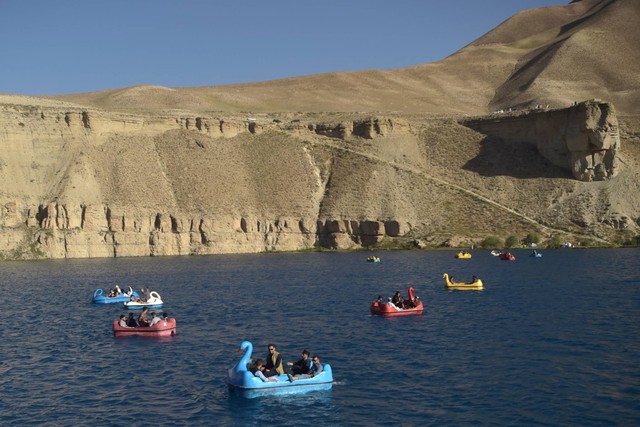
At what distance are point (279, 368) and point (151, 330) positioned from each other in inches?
494

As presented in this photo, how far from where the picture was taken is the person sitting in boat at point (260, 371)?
1004 inches

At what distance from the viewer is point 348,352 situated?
1252 inches

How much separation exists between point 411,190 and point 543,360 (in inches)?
3043

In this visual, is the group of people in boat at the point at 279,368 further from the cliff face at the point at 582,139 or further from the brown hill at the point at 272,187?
the cliff face at the point at 582,139

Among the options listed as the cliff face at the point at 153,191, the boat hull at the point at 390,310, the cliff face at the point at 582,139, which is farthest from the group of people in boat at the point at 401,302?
the cliff face at the point at 582,139

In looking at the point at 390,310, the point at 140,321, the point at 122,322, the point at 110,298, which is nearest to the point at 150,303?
the point at 110,298

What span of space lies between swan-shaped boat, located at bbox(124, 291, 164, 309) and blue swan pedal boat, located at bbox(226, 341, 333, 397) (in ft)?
70.5

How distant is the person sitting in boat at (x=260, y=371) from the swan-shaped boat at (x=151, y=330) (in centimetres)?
1176

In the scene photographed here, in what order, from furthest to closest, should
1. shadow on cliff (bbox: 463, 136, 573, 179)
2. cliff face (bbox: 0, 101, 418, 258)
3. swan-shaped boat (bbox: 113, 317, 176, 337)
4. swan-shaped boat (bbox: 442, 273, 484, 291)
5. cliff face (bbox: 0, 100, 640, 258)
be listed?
shadow on cliff (bbox: 463, 136, 573, 179) → cliff face (bbox: 0, 100, 640, 258) → cliff face (bbox: 0, 101, 418, 258) → swan-shaped boat (bbox: 442, 273, 484, 291) → swan-shaped boat (bbox: 113, 317, 176, 337)

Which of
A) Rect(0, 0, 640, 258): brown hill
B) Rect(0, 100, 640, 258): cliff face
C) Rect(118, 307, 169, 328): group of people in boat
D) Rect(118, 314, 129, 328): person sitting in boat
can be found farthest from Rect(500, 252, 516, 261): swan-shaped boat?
Rect(118, 314, 129, 328): person sitting in boat

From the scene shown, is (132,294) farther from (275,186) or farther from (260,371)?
(275,186)

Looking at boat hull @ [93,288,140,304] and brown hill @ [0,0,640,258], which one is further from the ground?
brown hill @ [0,0,640,258]

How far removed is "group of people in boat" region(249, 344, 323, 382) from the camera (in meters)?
25.8

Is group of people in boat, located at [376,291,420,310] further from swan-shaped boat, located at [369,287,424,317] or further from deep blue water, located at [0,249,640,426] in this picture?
deep blue water, located at [0,249,640,426]
